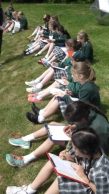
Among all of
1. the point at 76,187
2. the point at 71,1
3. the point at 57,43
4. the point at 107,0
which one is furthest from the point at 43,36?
the point at 71,1

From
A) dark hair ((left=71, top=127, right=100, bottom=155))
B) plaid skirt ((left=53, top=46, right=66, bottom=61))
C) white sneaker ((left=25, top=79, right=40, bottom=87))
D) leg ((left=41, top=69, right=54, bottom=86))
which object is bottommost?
white sneaker ((left=25, top=79, right=40, bottom=87))

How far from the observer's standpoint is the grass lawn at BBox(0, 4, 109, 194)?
775 centimetres

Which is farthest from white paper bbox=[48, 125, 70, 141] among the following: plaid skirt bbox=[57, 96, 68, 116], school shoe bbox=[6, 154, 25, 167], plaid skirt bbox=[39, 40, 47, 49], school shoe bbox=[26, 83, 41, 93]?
plaid skirt bbox=[39, 40, 47, 49]

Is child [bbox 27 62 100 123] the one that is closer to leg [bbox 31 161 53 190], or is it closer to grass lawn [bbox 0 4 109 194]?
grass lawn [bbox 0 4 109 194]

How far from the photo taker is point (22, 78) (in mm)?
13758

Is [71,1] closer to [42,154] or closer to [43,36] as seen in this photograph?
[43,36]

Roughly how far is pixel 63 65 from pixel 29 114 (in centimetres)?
247

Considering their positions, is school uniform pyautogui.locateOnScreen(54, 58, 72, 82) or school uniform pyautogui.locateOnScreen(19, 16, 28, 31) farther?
school uniform pyautogui.locateOnScreen(19, 16, 28, 31)

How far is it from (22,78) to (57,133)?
673cm

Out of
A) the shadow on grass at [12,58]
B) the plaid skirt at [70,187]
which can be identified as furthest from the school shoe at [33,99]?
the shadow on grass at [12,58]

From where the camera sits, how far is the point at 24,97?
1175 centimetres

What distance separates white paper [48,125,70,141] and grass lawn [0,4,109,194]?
0.67 meters

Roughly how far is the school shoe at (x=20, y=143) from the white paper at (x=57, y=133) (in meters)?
1.08

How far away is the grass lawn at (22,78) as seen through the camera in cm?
775
